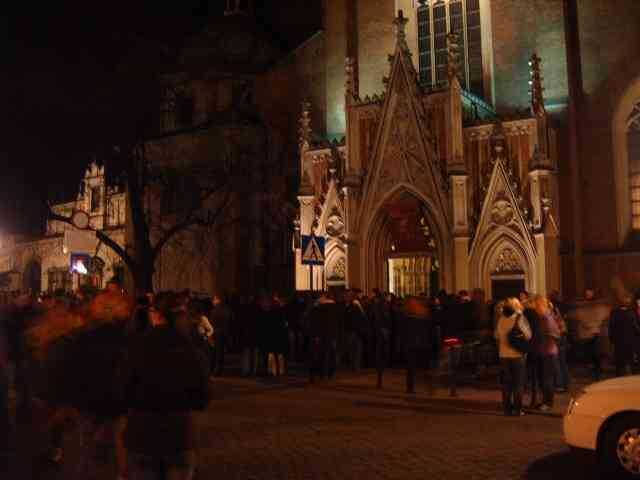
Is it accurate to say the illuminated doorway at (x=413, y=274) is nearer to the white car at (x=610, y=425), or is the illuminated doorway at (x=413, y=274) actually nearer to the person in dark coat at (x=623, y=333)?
the person in dark coat at (x=623, y=333)

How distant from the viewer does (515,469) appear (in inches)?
301

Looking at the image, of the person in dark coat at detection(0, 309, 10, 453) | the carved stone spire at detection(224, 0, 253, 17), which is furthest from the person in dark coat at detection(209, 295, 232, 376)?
the carved stone spire at detection(224, 0, 253, 17)

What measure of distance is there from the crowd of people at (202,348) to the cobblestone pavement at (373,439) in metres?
0.81

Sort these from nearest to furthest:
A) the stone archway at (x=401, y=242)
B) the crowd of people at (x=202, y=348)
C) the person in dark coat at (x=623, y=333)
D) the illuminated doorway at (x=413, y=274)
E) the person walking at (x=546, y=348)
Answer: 1. the crowd of people at (x=202, y=348)
2. the person walking at (x=546, y=348)
3. the person in dark coat at (x=623, y=333)
4. the stone archway at (x=401, y=242)
5. the illuminated doorway at (x=413, y=274)

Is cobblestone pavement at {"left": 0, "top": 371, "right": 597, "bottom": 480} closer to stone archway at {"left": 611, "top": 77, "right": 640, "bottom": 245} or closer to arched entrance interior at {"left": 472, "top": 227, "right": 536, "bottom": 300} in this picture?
arched entrance interior at {"left": 472, "top": 227, "right": 536, "bottom": 300}

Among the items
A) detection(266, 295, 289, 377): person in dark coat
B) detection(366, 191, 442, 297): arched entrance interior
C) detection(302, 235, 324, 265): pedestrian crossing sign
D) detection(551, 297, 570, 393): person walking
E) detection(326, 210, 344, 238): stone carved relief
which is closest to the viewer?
detection(551, 297, 570, 393): person walking

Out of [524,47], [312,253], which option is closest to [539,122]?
[524,47]

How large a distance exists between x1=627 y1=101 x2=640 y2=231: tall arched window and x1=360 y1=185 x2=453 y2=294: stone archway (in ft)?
20.4

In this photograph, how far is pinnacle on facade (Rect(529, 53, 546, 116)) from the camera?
21.6 meters

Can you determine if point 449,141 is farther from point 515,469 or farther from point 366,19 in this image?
point 515,469

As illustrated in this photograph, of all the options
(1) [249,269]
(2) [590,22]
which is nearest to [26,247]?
(1) [249,269]

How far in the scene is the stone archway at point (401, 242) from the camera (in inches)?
926

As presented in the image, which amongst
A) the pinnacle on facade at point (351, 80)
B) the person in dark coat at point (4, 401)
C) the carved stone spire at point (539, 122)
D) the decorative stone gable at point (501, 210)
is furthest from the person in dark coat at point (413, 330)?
the pinnacle on facade at point (351, 80)

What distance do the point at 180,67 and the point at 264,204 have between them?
887cm
